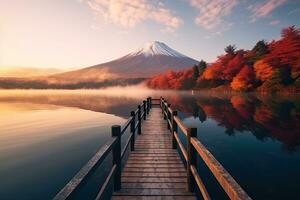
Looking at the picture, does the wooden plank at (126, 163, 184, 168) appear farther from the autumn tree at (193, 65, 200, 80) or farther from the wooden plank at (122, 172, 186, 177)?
the autumn tree at (193, 65, 200, 80)

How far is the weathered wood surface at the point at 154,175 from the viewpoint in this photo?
5.48 m

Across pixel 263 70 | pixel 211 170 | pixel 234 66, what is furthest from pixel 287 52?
pixel 211 170

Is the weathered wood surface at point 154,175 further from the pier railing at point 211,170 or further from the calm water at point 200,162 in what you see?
the calm water at point 200,162

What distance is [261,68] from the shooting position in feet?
196

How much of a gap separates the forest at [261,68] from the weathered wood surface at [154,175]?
55.0 m

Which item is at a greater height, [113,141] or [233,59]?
[233,59]

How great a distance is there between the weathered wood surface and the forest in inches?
2167

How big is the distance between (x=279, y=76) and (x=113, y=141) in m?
59.3

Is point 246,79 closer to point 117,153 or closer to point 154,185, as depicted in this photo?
point 154,185

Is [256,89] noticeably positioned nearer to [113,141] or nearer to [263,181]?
[263,181]

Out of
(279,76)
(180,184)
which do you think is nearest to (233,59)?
(279,76)

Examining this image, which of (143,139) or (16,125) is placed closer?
(143,139)

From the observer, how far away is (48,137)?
17547 millimetres

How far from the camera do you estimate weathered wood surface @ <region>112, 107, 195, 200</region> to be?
5.48m
